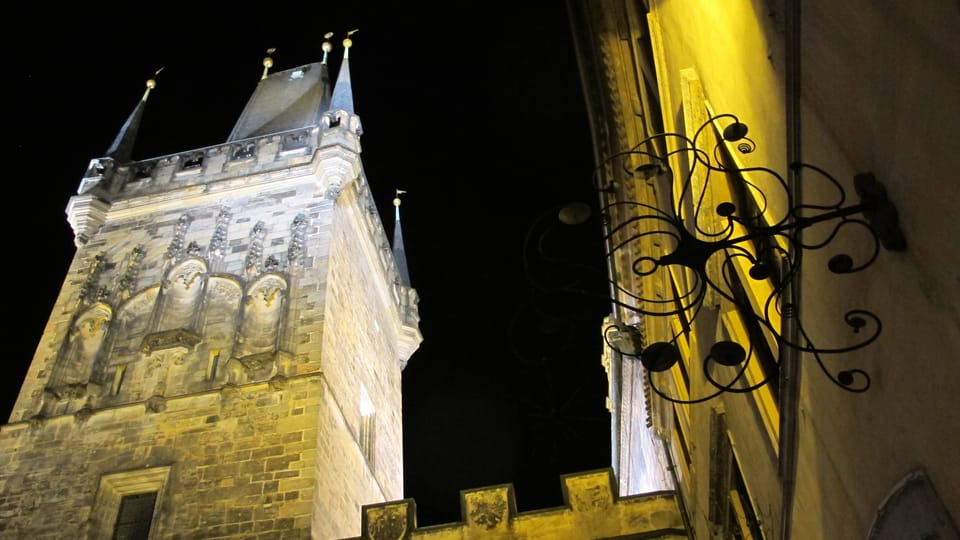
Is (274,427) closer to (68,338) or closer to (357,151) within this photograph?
(68,338)

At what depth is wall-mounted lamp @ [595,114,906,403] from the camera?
130 inches

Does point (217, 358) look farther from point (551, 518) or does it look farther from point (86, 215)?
point (551, 518)

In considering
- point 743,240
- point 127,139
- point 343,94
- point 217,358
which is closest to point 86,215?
point 127,139

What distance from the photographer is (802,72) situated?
393cm

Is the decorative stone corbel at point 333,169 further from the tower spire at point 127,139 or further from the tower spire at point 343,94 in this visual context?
the tower spire at point 127,139

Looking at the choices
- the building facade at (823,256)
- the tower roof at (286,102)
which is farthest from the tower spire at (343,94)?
the building facade at (823,256)

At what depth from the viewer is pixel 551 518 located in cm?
998

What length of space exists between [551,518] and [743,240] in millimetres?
7100

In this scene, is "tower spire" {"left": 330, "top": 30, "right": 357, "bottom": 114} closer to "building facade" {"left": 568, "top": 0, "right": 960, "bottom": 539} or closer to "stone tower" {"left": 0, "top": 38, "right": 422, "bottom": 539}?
"stone tower" {"left": 0, "top": 38, "right": 422, "bottom": 539}

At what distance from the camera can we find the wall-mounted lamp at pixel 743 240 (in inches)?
130

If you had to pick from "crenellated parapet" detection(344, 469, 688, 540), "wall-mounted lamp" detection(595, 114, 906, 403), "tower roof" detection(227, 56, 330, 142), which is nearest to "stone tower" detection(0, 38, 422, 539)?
"crenellated parapet" detection(344, 469, 688, 540)

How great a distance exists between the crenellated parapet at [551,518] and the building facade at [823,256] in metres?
2.13

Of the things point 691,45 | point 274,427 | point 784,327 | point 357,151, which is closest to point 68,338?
point 274,427

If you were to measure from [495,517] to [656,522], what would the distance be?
6.43ft
